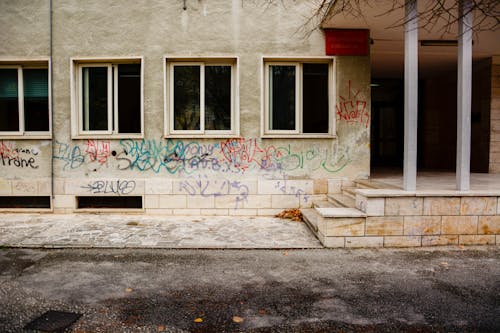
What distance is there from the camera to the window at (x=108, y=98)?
794 centimetres

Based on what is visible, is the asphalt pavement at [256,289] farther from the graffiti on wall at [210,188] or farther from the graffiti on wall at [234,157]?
the graffiti on wall at [234,157]

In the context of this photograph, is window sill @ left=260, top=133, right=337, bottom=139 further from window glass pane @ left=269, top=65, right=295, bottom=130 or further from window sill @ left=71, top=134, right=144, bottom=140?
window sill @ left=71, top=134, right=144, bottom=140

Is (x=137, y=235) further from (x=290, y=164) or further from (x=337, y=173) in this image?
(x=337, y=173)

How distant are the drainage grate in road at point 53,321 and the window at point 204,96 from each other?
5.00 meters

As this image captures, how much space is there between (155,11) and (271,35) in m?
2.54

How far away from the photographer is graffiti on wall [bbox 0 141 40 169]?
7867 millimetres

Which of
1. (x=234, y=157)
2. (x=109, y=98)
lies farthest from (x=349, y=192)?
(x=109, y=98)

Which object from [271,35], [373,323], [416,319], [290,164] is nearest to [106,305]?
[373,323]


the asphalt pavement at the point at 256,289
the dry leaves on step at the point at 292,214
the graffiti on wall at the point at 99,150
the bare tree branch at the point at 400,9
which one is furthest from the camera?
the graffiti on wall at the point at 99,150

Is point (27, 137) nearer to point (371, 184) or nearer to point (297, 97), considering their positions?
point (297, 97)

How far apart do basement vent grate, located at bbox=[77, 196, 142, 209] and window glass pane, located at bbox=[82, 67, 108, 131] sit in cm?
157

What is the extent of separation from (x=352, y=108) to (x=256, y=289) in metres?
4.99

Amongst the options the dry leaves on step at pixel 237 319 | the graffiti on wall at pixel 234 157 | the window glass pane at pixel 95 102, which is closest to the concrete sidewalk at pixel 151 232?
the graffiti on wall at pixel 234 157

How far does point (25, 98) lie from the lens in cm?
811
